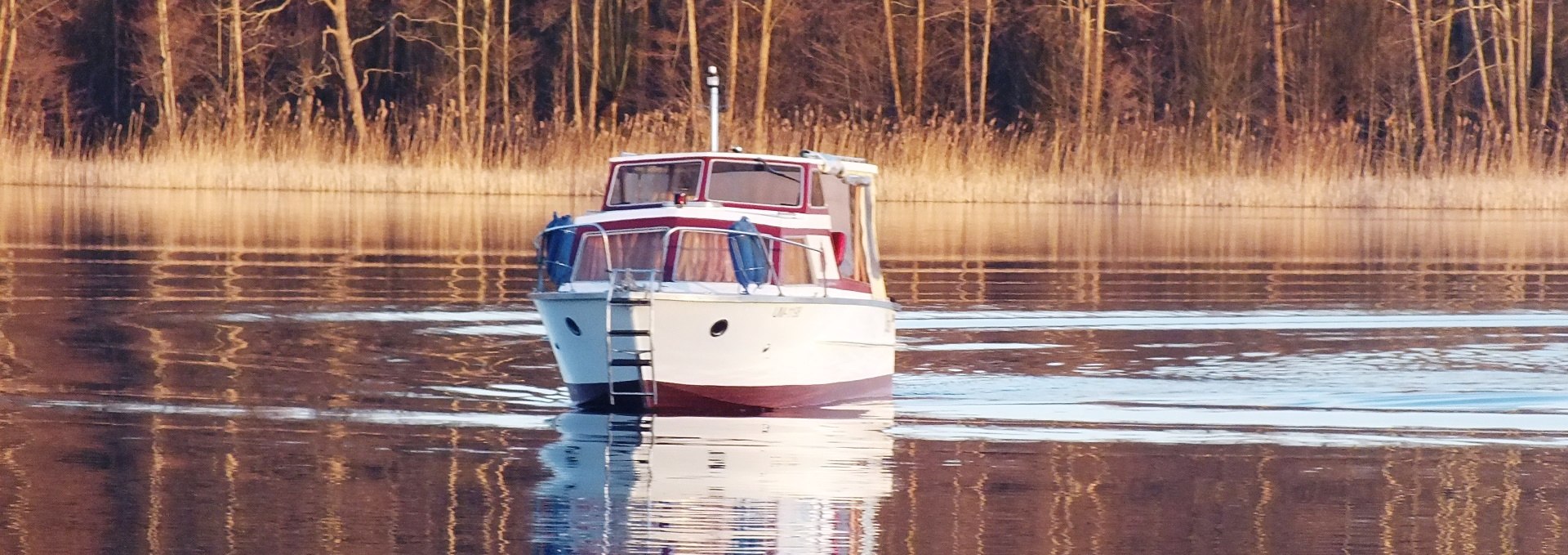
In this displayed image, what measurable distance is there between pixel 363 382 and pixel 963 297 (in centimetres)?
838

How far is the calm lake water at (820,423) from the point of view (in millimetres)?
8984

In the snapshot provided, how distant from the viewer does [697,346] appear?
12.9 m

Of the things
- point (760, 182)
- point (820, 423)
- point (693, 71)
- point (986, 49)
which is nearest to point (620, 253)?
point (760, 182)

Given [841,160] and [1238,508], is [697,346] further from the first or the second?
[1238,508]

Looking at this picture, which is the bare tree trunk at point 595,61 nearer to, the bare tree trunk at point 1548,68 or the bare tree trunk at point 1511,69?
the bare tree trunk at point 1511,69

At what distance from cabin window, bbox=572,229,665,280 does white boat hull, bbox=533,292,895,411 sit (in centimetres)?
55

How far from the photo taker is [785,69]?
2140 inches

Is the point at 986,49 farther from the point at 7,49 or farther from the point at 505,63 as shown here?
the point at 7,49

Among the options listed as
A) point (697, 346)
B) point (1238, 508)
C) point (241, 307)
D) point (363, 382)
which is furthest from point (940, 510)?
point (241, 307)

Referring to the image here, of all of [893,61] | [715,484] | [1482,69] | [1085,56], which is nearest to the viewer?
[715,484]

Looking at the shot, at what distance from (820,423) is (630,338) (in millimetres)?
1170

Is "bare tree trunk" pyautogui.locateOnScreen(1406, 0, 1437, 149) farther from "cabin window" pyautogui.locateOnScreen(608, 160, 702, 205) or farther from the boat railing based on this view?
the boat railing

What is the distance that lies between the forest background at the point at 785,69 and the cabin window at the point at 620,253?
2865cm

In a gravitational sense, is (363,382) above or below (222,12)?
below
